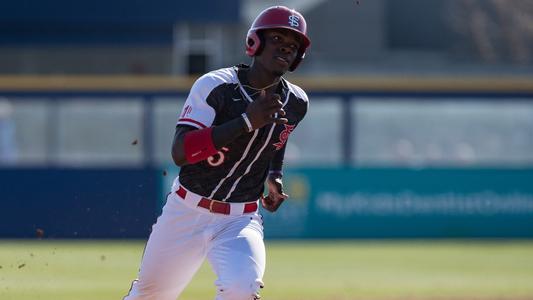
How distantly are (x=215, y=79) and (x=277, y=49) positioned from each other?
14.7 inches

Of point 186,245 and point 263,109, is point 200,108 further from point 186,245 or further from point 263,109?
point 186,245

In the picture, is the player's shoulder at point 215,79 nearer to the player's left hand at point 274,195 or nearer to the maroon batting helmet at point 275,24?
the maroon batting helmet at point 275,24

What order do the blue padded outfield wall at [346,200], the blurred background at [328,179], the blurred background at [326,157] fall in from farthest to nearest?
the blurred background at [326,157], the blue padded outfield wall at [346,200], the blurred background at [328,179]

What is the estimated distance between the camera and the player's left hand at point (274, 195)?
268 inches

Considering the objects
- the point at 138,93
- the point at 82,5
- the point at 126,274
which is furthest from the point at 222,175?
the point at 82,5

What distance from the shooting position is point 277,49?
20.4ft

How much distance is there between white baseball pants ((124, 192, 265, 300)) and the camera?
241 inches

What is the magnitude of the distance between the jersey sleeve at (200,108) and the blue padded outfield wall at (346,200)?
1040cm

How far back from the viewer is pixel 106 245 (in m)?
16.0

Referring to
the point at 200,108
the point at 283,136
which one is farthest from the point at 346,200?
the point at 200,108

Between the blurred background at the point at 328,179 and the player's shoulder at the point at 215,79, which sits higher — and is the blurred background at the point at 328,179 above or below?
below

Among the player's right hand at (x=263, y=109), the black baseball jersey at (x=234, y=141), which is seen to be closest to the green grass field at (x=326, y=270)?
the black baseball jersey at (x=234, y=141)

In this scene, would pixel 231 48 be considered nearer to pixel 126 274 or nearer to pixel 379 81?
pixel 379 81

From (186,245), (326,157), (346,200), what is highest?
(186,245)
